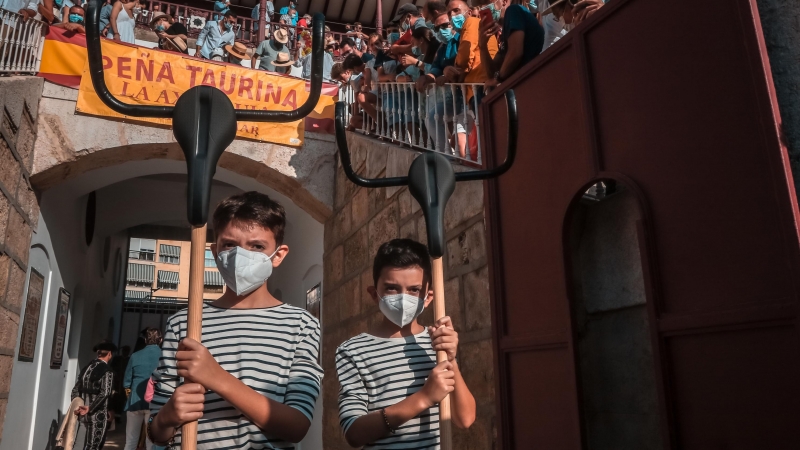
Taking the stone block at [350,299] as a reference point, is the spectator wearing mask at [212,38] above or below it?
above

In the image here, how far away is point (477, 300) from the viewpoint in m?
2.88

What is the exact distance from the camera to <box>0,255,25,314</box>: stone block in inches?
194

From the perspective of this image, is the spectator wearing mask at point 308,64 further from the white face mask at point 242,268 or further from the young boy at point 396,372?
the white face mask at point 242,268

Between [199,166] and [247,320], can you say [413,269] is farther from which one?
[199,166]

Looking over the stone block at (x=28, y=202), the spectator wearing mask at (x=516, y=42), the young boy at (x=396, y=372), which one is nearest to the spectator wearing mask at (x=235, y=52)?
the stone block at (x=28, y=202)

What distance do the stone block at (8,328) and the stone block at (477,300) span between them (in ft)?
13.8

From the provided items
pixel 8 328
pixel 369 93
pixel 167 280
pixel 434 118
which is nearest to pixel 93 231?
pixel 8 328

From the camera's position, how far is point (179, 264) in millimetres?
33562

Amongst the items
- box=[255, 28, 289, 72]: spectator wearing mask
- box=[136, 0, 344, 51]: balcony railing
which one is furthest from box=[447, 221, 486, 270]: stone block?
box=[136, 0, 344, 51]: balcony railing

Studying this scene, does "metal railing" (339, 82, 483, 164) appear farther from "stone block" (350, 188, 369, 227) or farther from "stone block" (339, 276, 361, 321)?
"stone block" (339, 276, 361, 321)

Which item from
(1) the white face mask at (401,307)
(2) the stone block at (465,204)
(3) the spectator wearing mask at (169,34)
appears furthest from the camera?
(3) the spectator wearing mask at (169,34)

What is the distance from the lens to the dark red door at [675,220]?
5.15ft

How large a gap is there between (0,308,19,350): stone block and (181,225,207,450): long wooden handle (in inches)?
190

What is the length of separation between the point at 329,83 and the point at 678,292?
19.2 feet
